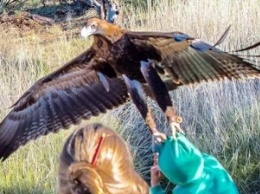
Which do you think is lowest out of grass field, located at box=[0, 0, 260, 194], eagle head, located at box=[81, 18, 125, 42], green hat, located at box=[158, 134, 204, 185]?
grass field, located at box=[0, 0, 260, 194]

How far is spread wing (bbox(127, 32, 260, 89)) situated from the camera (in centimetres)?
365

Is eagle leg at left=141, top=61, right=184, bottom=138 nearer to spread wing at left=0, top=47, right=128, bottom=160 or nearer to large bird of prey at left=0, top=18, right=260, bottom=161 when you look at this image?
large bird of prey at left=0, top=18, right=260, bottom=161

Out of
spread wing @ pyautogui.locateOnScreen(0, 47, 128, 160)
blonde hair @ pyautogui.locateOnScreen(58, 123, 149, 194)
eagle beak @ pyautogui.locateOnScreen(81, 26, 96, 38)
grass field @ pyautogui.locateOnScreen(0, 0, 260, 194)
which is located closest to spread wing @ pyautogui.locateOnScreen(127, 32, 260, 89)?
eagle beak @ pyautogui.locateOnScreen(81, 26, 96, 38)

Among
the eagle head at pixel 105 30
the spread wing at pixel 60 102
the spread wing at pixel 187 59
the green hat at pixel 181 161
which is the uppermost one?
the green hat at pixel 181 161

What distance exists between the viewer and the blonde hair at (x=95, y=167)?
6.12 ft

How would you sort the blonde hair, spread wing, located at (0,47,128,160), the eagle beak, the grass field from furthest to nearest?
the grass field < spread wing, located at (0,47,128,160) < the eagle beak < the blonde hair

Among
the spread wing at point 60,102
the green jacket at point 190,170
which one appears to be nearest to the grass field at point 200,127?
the spread wing at point 60,102

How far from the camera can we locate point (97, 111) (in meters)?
4.45

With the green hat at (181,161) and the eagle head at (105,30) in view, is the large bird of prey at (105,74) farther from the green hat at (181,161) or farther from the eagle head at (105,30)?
the green hat at (181,161)

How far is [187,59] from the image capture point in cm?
385

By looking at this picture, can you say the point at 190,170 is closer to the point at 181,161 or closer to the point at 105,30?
A: the point at 181,161

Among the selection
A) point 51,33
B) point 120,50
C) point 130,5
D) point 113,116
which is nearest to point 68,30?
point 51,33

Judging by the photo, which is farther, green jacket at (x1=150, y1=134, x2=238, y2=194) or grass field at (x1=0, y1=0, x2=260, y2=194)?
grass field at (x1=0, y1=0, x2=260, y2=194)

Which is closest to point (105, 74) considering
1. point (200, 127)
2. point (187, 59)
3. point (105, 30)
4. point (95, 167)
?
point (105, 30)
